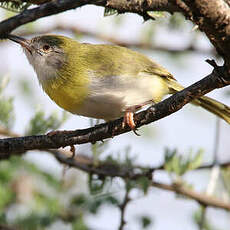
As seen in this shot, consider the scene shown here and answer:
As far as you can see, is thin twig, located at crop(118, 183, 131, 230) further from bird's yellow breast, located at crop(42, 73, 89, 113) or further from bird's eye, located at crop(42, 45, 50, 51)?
bird's eye, located at crop(42, 45, 50, 51)

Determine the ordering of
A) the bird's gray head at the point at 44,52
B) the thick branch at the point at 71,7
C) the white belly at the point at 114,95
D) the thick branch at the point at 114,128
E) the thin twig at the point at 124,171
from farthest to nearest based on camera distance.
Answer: the bird's gray head at the point at 44,52 < the thin twig at the point at 124,171 < the white belly at the point at 114,95 < the thick branch at the point at 71,7 < the thick branch at the point at 114,128

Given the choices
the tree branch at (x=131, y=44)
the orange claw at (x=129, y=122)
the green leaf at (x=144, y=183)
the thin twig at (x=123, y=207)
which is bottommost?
the thin twig at (x=123, y=207)

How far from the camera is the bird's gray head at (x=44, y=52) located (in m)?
3.91

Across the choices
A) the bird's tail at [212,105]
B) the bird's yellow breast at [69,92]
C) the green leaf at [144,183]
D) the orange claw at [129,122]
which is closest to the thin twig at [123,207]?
the green leaf at [144,183]

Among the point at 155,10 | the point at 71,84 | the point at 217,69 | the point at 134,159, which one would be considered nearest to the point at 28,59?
the point at 71,84

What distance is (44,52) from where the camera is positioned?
4109mm

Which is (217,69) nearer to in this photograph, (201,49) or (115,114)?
(115,114)

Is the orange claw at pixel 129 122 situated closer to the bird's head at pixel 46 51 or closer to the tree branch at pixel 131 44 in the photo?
the bird's head at pixel 46 51

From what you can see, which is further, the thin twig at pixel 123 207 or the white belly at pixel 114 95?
the thin twig at pixel 123 207

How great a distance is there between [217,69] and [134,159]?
2004mm

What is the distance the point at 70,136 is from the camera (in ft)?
9.29

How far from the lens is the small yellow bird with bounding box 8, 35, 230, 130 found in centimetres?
334

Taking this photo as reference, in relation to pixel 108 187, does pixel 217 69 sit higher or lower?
higher

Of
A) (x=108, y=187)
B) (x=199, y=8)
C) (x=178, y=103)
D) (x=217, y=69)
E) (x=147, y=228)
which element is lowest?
(x=147, y=228)
